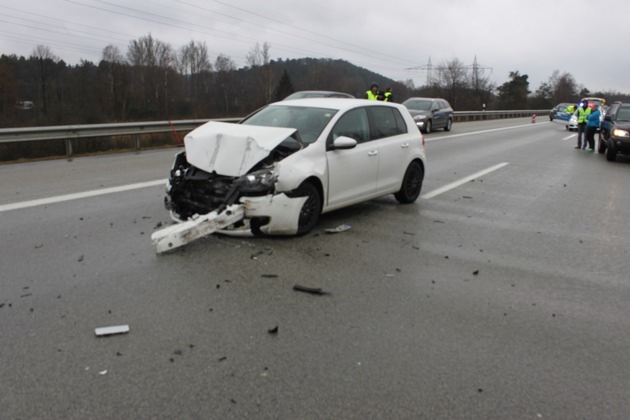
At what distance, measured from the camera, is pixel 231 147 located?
6.18 metres

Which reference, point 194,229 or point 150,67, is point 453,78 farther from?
point 194,229

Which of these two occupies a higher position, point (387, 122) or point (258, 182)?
point (387, 122)

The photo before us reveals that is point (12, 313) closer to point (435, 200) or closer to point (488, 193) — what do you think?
point (435, 200)

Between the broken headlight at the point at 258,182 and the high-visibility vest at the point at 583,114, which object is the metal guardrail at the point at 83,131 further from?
the high-visibility vest at the point at 583,114

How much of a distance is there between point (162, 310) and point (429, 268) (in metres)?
2.81

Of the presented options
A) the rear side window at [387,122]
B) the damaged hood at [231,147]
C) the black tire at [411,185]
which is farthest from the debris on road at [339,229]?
the black tire at [411,185]

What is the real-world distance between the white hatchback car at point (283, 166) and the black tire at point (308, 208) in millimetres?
12

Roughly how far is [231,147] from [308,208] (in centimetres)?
118

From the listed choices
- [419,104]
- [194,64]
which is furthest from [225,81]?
[419,104]

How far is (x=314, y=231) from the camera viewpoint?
22.2 ft

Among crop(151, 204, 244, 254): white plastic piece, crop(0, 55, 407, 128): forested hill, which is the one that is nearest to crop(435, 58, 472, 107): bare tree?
crop(0, 55, 407, 128): forested hill

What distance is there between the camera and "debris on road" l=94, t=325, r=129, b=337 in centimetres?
379

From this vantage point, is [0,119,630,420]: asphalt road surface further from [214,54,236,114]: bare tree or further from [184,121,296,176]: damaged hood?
[214,54,236,114]: bare tree

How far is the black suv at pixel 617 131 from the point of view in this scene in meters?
15.8
